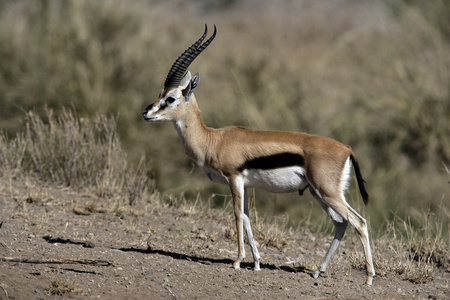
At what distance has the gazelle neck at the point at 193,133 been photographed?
6754mm

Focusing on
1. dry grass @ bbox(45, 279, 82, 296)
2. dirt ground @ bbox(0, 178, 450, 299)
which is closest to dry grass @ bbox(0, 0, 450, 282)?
dirt ground @ bbox(0, 178, 450, 299)

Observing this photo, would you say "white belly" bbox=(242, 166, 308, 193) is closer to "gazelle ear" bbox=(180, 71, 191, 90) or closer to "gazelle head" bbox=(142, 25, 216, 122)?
"gazelle head" bbox=(142, 25, 216, 122)

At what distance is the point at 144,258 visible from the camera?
6.52 metres

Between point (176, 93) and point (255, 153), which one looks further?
point (176, 93)

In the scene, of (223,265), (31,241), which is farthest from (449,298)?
(31,241)

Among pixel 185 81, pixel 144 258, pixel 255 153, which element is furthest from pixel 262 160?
pixel 144 258

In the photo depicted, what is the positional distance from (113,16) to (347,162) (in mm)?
13731

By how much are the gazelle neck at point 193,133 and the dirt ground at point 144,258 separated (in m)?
1.20

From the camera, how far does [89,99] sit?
16.6m

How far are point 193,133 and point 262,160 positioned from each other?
985mm

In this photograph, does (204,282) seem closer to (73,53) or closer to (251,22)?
(73,53)

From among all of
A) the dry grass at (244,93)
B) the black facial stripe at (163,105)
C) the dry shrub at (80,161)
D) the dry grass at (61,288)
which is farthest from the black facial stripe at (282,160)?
the dry grass at (244,93)

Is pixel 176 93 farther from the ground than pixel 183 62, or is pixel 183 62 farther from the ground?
pixel 183 62

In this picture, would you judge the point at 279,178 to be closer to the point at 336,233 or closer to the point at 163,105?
the point at 336,233
